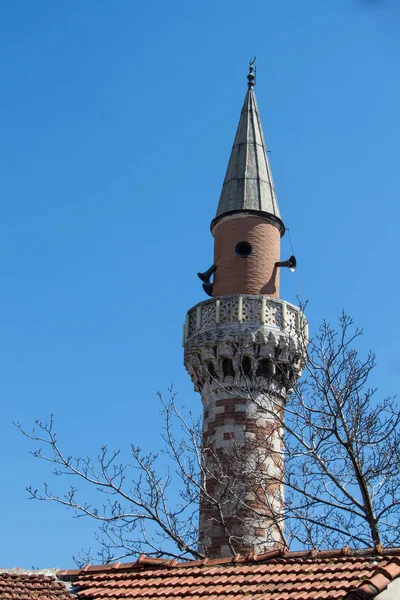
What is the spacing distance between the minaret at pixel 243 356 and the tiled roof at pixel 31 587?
7973 mm

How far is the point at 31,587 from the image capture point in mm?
11836

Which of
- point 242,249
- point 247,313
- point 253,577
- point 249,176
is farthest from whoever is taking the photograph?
point 249,176

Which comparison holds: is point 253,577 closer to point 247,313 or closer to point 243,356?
point 243,356

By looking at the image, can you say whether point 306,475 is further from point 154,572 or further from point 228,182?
point 228,182

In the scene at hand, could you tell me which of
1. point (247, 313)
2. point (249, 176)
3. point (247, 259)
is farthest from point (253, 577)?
point (249, 176)

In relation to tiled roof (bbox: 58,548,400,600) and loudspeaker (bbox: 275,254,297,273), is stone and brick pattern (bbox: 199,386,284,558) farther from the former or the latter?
tiled roof (bbox: 58,548,400,600)

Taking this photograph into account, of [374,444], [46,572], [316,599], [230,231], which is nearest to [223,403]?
[230,231]

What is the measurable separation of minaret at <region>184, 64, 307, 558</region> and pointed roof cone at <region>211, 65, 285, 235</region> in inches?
1.1

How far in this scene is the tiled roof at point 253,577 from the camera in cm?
983

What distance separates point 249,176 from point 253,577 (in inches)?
623

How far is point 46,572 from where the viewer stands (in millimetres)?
12492

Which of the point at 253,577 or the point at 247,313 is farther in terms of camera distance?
the point at 247,313

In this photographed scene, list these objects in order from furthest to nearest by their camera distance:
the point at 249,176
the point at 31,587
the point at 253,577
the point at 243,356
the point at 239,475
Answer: the point at 249,176
the point at 243,356
the point at 239,475
the point at 31,587
the point at 253,577

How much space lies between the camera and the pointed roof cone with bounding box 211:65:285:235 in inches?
979
